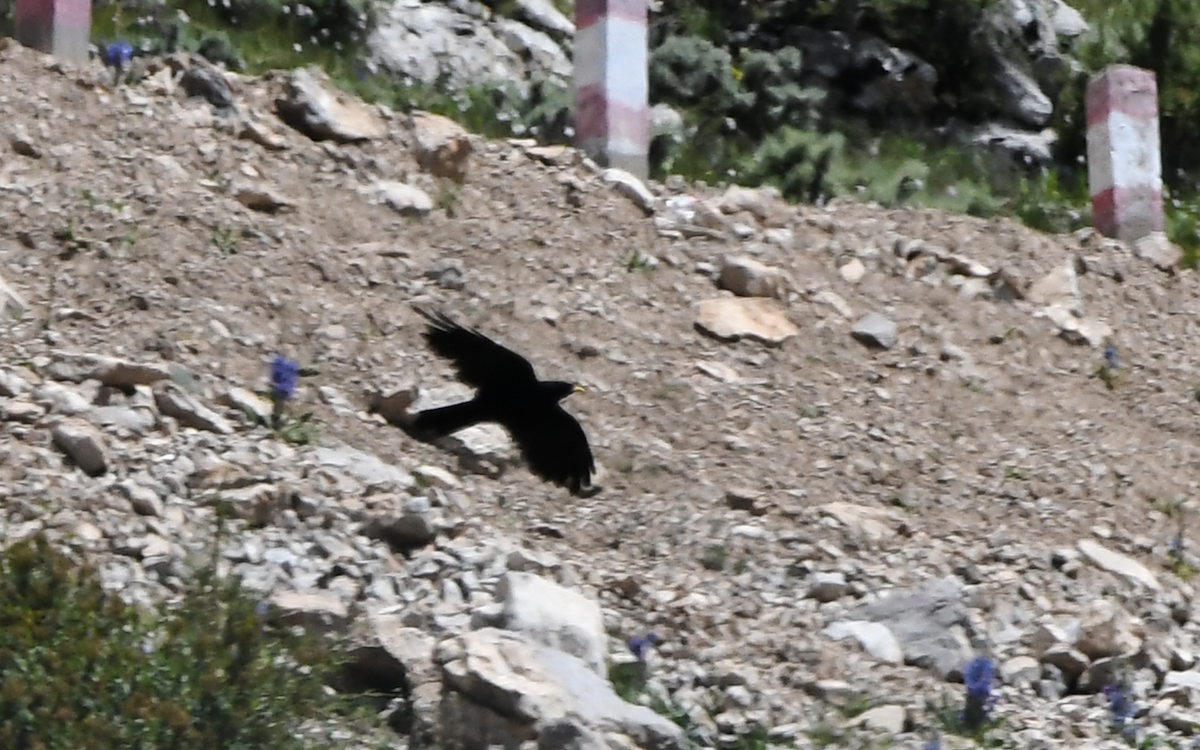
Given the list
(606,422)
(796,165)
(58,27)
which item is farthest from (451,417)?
(796,165)

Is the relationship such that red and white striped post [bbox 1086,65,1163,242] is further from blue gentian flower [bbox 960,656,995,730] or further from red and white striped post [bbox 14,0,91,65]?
red and white striped post [bbox 14,0,91,65]

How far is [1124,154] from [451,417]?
14.7ft

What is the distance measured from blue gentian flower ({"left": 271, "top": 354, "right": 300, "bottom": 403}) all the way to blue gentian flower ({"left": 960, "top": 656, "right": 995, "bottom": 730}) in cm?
208

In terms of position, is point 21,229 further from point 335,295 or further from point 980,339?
point 980,339

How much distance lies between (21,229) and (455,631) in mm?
2420

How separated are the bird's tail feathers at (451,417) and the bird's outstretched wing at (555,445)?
10 centimetres

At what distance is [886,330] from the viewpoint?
7352 millimetres

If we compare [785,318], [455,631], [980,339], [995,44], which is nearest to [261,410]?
[455,631]

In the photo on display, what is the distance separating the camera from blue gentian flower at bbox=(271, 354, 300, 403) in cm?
575

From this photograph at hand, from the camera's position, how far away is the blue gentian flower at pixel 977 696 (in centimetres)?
497

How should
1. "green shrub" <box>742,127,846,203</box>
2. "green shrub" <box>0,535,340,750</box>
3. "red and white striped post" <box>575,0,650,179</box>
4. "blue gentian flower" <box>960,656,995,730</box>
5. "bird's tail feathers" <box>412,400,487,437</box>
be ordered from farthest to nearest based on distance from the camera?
"green shrub" <box>742,127,846,203</box> → "red and white striped post" <box>575,0,650,179</box> → "bird's tail feathers" <box>412,400,487,437</box> → "blue gentian flower" <box>960,656,995,730</box> → "green shrub" <box>0,535,340,750</box>

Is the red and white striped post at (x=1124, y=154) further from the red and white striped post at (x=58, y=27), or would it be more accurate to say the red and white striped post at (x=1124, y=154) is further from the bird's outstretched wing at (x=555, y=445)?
the red and white striped post at (x=58, y=27)

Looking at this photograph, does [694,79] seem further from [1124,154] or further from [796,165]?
[1124,154]

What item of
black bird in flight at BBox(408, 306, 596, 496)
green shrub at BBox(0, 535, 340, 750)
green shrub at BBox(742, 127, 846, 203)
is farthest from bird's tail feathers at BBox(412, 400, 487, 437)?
green shrub at BBox(742, 127, 846, 203)
